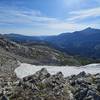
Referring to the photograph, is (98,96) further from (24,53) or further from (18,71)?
(24,53)

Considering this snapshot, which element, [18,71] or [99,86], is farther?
[18,71]

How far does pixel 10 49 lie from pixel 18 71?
74132mm

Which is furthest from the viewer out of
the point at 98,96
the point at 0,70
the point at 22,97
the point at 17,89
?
the point at 0,70

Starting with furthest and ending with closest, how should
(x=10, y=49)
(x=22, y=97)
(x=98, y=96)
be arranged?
(x=10, y=49) < (x=22, y=97) < (x=98, y=96)

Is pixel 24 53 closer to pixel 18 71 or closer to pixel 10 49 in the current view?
pixel 10 49

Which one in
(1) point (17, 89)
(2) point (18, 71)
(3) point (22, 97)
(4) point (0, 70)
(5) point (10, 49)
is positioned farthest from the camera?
(5) point (10, 49)

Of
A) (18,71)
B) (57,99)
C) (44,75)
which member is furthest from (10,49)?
(57,99)

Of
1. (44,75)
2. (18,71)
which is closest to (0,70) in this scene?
(18,71)

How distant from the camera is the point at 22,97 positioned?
33938 millimetres

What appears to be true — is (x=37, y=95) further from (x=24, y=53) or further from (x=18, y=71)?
(x=24, y=53)

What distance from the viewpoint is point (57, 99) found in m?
33.7

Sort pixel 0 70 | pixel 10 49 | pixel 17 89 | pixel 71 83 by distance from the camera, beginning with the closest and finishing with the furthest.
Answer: pixel 17 89 < pixel 71 83 < pixel 0 70 < pixel 10 49

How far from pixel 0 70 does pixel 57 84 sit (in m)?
36.4

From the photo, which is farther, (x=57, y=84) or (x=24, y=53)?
(x=24, y=53)
